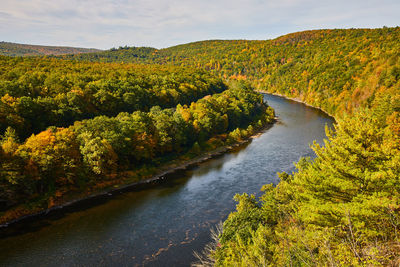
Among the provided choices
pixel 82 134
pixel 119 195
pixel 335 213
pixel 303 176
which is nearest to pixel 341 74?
pixel 119 195

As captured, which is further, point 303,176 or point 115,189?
point 115,189

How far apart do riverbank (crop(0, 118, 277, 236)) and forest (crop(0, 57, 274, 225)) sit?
2.42 feet

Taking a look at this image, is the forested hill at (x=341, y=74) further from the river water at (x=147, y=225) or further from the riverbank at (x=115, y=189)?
the river water at (x=147, y=225)

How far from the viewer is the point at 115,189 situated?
41.7 metres

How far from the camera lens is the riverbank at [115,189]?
32559 mm

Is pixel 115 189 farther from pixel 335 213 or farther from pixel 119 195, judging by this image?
pixel 335 213

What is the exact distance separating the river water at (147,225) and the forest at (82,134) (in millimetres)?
5221

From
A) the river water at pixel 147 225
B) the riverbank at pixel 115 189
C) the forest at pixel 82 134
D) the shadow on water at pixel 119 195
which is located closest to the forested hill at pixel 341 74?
the forest at pixel 82 134

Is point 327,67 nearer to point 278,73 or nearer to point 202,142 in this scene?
point 278,73

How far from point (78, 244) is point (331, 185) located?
90.9 ft

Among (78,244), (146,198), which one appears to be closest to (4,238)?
(78,244)

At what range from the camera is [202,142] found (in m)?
61.8

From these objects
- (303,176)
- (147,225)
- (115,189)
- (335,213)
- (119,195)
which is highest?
(303,176)

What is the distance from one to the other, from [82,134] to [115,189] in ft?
34.8
